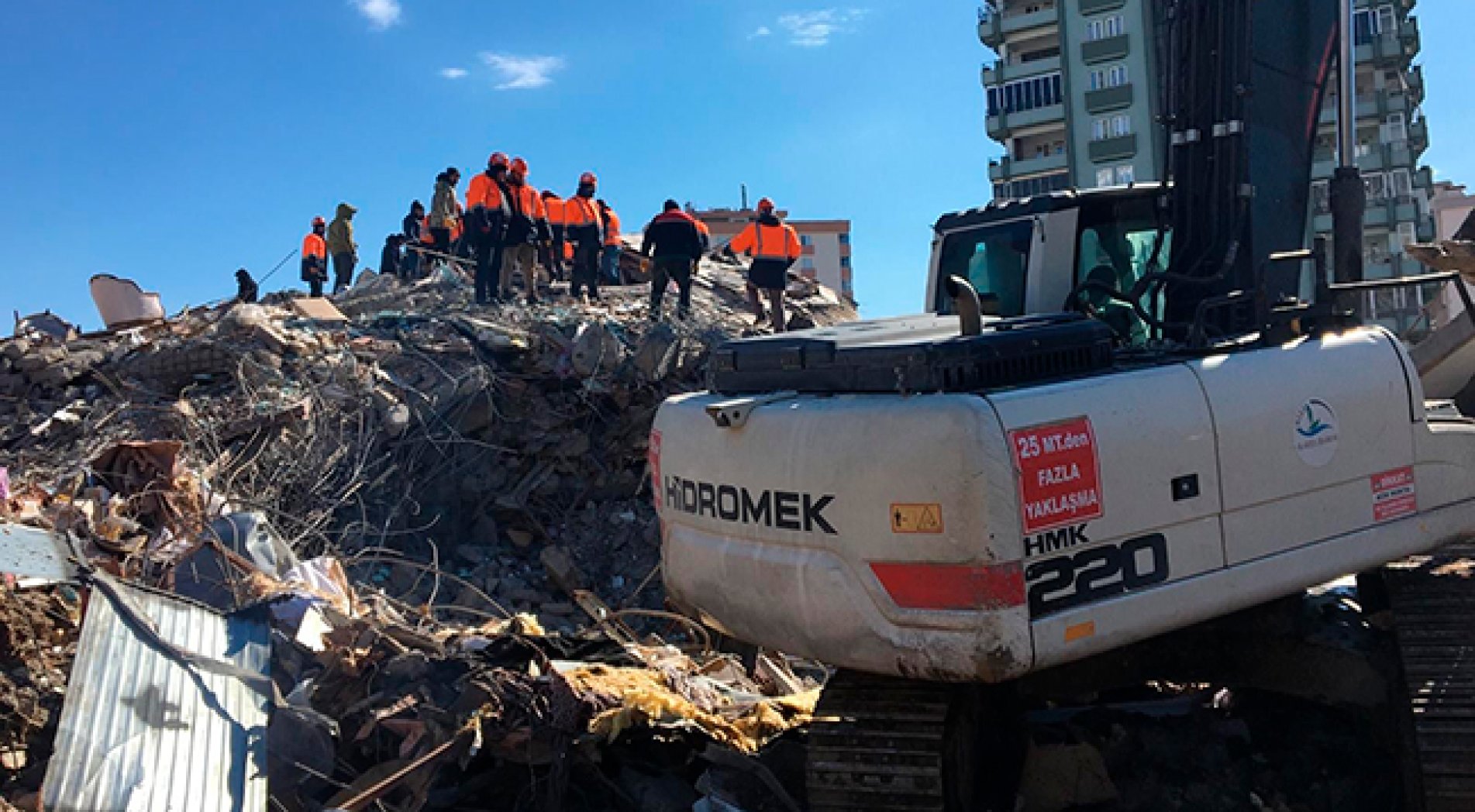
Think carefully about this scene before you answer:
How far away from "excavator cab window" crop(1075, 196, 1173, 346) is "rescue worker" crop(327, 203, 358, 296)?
1355cm

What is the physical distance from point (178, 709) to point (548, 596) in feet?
18.2

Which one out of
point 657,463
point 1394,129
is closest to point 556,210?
point 657,463

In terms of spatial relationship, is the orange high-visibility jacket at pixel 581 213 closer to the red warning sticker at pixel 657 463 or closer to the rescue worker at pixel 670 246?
the rescue worker at pixel 670 246

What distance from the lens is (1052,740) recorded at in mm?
4484

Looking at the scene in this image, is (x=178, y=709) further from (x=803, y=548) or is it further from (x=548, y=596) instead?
(x=548, y=596)

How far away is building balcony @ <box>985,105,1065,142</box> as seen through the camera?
160ft

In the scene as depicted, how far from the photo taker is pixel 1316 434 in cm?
409

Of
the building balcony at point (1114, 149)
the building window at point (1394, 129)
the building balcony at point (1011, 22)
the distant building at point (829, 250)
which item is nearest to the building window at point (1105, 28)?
the building balcony at point (1011, 22)

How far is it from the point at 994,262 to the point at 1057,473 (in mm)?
2254

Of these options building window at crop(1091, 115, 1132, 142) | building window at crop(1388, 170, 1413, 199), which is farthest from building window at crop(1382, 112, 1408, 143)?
building window at crop(1091, 115, 1132, 142)

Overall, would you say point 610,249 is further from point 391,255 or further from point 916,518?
point 916,518

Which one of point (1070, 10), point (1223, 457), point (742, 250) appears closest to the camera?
point (1223, 457)

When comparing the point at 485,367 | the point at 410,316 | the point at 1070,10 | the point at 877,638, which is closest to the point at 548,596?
the point at 485,367

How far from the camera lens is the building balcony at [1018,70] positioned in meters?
48.9
